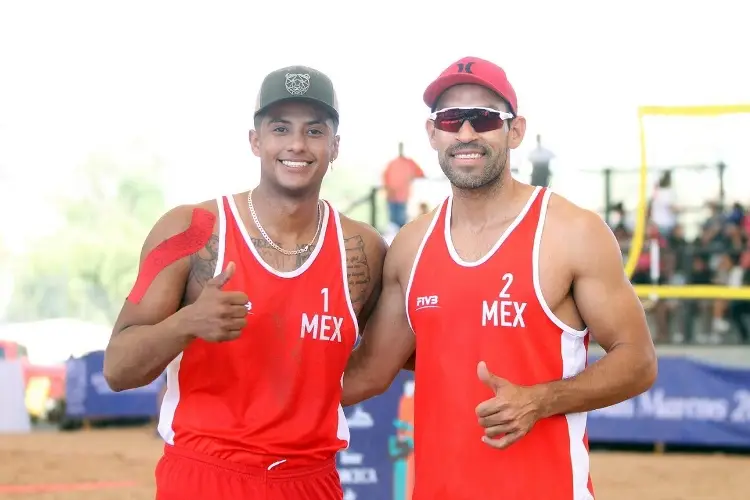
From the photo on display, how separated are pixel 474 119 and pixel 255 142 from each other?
820mm

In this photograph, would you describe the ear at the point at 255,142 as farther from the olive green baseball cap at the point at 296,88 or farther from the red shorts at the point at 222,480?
the red shorts at the point at 222,480

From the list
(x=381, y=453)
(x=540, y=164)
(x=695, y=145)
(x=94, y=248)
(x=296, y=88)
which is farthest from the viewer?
(x=94, y=248)

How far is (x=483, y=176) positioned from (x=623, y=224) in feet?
38.7

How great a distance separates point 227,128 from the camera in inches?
1610

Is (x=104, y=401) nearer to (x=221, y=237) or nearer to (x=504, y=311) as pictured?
(x=221, y=237)

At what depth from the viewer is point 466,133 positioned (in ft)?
11.3

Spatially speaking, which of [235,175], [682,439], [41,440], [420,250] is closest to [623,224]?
[682,439]

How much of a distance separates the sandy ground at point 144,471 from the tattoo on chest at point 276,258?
20.8 ft

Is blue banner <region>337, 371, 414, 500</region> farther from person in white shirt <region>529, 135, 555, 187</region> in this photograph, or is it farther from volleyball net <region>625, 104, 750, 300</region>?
person in white shirt <region>529, 135, 555, 187</region>

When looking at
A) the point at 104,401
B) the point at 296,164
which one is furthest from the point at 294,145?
the point at 104,401

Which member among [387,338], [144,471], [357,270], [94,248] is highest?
[94,248]

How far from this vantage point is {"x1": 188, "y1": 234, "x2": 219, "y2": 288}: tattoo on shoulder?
3.43 metres

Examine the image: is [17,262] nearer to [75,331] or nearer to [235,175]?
[235,175]

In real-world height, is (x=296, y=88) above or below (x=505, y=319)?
above
